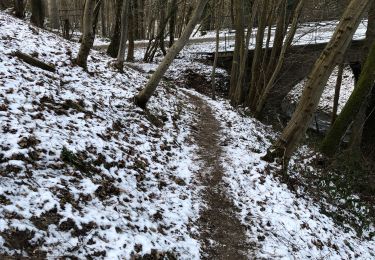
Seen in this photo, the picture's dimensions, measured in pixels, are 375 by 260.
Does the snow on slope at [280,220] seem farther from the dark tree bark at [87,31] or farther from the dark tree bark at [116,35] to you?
the dark tree bark at [116,35]

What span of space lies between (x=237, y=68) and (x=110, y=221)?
12.5 m

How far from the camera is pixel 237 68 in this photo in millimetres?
16094

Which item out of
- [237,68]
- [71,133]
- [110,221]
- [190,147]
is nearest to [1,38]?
[71,133]

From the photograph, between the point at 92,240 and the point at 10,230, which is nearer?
the point at 10,230

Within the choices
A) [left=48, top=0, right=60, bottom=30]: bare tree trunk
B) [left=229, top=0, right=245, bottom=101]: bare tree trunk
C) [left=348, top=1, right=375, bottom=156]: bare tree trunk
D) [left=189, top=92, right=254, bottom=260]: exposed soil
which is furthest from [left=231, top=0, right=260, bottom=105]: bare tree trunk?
[left=48, top=0, right=60, bottom=30]: bare tree trunk

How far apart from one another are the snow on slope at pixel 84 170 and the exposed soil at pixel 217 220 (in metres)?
Result: 0.25

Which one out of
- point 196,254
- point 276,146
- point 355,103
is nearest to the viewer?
point 196,254

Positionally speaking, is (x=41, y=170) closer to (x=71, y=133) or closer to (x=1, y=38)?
(x=71, y=133)

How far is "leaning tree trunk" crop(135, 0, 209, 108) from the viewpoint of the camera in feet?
28.2

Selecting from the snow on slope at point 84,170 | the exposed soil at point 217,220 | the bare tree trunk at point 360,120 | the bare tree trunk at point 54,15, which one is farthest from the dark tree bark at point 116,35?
the bare tree trunk at point 360,120

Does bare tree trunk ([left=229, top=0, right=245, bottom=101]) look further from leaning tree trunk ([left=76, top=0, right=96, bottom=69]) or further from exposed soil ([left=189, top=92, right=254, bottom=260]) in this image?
exposed soil ([left=189, top=92, right=254, bottom=260])

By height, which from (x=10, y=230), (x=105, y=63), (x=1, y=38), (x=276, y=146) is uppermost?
(x=1, y=38)

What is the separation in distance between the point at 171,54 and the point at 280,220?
4.78m

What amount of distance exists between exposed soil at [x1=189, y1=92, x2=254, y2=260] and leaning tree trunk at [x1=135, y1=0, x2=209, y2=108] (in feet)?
6.16
